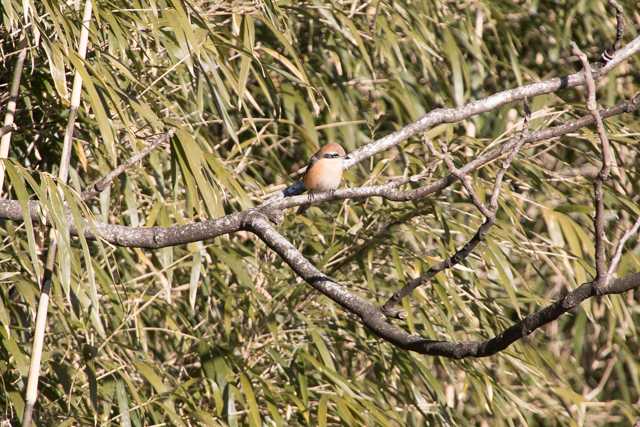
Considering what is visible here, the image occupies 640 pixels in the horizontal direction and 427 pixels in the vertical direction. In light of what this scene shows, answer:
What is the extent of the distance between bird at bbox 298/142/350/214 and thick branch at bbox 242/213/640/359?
0.69 m

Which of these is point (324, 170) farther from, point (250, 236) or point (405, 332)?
point (405, 332)

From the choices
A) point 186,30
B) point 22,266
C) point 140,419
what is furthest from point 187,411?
point 186,30

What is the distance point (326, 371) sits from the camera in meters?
2.74

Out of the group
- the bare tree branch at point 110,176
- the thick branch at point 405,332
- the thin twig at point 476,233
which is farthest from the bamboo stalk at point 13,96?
the thin twig at point 476,233

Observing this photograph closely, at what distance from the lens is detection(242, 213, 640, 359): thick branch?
4.84 feet

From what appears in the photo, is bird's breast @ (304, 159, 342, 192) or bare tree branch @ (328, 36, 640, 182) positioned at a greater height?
bare tree branch @ (328, 36, 640, 182)

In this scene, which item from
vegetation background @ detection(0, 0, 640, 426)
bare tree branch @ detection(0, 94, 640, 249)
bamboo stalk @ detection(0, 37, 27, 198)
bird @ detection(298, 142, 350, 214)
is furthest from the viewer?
bird @ detection(298, 142, 350, 214)

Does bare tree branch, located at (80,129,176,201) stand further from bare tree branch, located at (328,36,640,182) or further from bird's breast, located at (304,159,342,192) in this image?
bird's breast, located at (304,159,342,192)

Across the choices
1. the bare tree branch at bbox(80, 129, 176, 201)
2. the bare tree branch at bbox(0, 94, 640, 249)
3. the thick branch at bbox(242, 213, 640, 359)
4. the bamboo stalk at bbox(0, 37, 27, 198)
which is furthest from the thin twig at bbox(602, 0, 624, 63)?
the bamboo stalk at bbox(0, 37, 27, 198)

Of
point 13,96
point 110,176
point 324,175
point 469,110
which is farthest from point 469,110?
point 13,96

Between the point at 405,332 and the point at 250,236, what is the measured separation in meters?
1.70

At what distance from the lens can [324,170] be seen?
2838 millimetres

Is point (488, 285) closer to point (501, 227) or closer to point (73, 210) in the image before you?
point (501, 227)

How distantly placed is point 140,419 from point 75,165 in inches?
29.8
